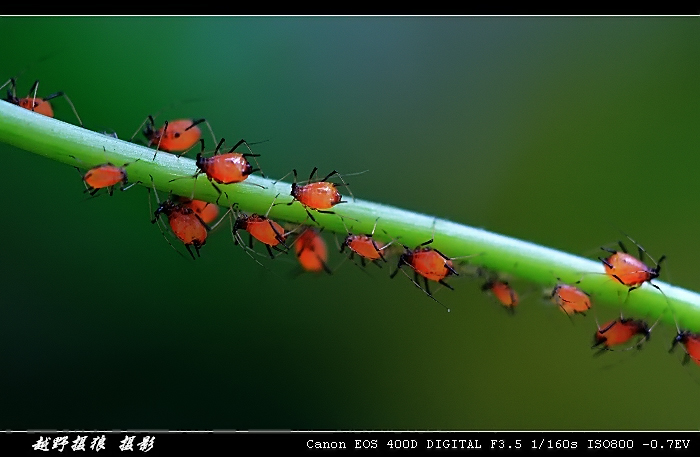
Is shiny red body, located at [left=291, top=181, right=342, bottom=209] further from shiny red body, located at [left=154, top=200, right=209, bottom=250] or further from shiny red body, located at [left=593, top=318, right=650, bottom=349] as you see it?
shiny red body, located at [left=593, top=318, right=650, bottom=349]

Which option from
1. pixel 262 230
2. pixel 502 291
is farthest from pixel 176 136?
pixel 502 291

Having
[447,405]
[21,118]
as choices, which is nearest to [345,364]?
[447,405]

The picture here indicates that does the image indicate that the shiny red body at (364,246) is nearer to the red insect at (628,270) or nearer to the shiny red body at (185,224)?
the shiny red body at (185,224)

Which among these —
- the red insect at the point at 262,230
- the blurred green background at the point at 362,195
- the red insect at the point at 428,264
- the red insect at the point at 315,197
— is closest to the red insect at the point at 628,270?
the red insect at the point at 428,264

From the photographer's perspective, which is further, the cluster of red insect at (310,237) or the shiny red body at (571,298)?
the shiny red body at (571,298)

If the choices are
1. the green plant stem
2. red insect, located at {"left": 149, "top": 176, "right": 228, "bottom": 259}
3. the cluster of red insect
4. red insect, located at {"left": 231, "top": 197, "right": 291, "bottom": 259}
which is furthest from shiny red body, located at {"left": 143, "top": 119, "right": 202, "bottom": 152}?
the green plant stem

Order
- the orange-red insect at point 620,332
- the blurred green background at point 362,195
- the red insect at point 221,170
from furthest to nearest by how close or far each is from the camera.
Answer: the blurred green background at point 362,195
the orange-red insect at point 620,332
the red insect at point 221,170
